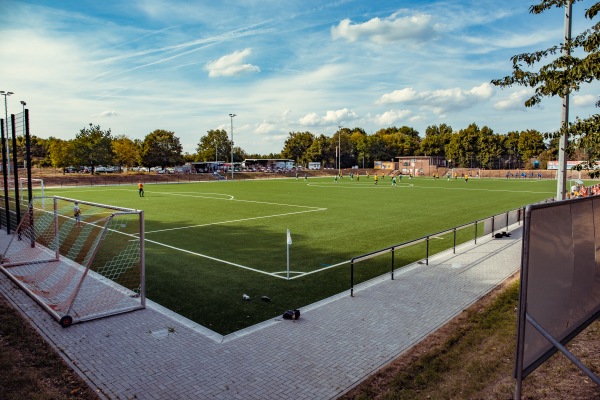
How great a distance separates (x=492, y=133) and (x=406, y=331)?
112 meters

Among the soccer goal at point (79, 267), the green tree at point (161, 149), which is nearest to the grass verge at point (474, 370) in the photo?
the soccer goal at point (79, 267)

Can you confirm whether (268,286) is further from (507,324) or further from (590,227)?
(590,227)

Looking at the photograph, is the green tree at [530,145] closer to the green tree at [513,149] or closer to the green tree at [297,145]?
the green tree at [513,149]

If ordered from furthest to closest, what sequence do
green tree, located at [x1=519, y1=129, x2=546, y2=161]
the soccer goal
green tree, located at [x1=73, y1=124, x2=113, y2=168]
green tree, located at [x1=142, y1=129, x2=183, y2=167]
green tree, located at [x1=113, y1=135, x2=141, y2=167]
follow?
1. green tree, located at [x1=519, y1=129, x2=546, y2=161]
2. green tree, located at [x1=142, y1=129, x2=183, y2=167]
3. green tree, located at [x1=113, y1=135, x2=141, y2=167]
4. green tree, located at [x1=73, y1=124, x2=113, y2=168]
5. the soccer goal

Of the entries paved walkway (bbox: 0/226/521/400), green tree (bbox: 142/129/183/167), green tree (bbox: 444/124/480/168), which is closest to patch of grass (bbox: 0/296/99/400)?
paved walkway (bbox: 0/226/521/400)

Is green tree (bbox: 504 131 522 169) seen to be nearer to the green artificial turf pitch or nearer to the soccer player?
the green artificial turf pitch

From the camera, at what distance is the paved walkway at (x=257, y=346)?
6.03 m

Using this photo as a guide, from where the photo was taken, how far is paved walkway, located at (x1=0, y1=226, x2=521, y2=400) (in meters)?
6.03

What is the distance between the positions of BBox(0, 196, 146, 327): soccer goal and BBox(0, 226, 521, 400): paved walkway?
0.43 m

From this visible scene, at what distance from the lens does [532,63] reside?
946cm

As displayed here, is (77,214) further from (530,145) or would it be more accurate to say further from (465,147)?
(530,145)

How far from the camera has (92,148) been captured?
232 ft

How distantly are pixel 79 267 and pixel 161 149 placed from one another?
78723 millimetres

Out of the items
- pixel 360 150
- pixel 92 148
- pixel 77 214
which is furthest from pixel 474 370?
pixel 360 150
